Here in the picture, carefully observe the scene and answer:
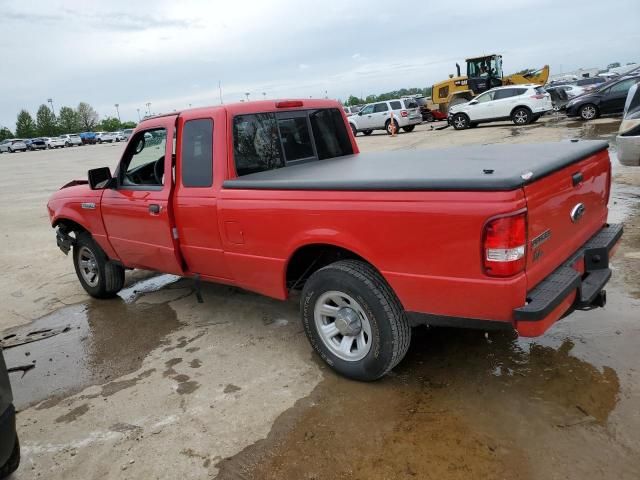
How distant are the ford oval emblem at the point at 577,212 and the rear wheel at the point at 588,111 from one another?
19.6 m

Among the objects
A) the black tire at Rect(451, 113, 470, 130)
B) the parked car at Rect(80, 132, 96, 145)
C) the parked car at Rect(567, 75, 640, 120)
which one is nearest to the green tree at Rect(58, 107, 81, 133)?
the parked car at Rect(80, 132, 96, 145)

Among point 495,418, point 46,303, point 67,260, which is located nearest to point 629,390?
point 495,418

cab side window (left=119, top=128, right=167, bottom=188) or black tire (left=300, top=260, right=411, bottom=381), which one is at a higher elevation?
cab side window (left=119, top=128, right=167, bottom=188)

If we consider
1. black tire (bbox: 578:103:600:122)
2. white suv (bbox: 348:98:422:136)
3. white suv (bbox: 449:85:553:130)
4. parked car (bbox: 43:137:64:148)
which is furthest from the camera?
parked car (bbox: 43:137:64:148)

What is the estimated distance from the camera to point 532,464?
2.54 meters

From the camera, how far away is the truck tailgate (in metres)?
2.72

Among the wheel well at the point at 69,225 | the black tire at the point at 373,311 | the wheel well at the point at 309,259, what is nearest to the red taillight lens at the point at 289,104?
the wheel well at the point at 309,259

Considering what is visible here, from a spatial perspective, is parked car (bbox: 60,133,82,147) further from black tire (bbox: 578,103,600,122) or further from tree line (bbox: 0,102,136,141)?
black tire (bbox: 578,103,600,122)

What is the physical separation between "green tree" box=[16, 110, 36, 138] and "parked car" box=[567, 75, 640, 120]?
9600 cm

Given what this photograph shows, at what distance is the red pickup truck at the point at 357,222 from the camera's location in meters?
2.66

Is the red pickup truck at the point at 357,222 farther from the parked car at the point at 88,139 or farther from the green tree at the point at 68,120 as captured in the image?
the green tree at the point at 68,120

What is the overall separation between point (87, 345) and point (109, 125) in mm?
112487

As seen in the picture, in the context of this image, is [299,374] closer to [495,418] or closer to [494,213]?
[495,418]

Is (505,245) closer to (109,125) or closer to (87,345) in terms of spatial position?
(87,345)
